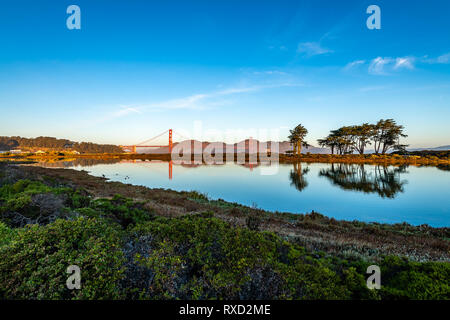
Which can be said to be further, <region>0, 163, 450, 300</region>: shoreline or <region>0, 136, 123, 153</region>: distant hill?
<region>0, 136, 123, 153</region>: distant hill

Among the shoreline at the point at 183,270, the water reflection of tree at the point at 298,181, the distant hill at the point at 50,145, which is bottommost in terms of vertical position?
the water reflection of tree at the point at 298,181

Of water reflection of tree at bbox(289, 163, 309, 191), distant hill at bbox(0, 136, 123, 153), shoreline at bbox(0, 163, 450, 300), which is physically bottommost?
water reflection of tree at bbox(289, 163, 309, 191)

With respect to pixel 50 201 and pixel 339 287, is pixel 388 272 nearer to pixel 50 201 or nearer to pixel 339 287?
pixel 339 287

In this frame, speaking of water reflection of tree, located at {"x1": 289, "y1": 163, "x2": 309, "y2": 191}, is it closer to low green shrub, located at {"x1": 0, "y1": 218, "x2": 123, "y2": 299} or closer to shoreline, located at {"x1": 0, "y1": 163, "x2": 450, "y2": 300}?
shoreline, located at {"x1": 0, "y1": 163, "x2": 450, "y2": 300}

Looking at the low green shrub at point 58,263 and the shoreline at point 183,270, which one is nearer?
the low green shrub at point 58,263

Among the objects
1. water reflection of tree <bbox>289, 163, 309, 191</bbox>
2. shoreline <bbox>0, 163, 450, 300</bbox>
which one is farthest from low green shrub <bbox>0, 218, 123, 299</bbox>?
water reflection of tree <bbox>289, 163, 309, 191</bbox>

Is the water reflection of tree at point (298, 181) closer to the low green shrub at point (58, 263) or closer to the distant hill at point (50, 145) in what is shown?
the low green shrub at point (58, 263)

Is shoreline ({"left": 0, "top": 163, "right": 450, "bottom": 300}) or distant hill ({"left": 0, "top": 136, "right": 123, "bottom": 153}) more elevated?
distant hill ({"left": 0, "top": 136, "right": 123, "bottom": 153})

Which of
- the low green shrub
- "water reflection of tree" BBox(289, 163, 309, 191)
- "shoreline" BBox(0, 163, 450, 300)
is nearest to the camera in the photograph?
the low green shrub

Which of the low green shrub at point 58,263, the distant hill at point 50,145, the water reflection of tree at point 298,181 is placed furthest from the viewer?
the distant hill at point 50,145

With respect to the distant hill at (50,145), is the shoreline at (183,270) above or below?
below

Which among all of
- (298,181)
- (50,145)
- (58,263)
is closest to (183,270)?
(58,263)

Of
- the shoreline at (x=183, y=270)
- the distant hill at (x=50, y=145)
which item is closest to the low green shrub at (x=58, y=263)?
the shoreline at (x=183, y=270)
